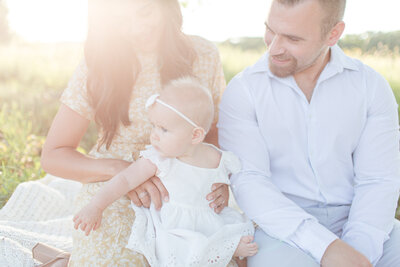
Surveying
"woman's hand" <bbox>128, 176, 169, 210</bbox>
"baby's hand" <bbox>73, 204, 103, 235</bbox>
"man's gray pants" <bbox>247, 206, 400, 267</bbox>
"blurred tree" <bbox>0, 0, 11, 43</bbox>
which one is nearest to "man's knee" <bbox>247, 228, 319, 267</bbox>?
"man's gray pants" <bbox>247, 206, 400, 267</bbox>

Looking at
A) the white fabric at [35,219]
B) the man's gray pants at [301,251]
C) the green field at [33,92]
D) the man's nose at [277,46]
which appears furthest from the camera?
the green field at [33,92]

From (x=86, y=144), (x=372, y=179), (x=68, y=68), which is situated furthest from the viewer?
(x=68, y=68)

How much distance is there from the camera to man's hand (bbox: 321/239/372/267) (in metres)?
2.05

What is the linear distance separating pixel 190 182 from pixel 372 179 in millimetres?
1029

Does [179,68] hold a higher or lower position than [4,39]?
higher

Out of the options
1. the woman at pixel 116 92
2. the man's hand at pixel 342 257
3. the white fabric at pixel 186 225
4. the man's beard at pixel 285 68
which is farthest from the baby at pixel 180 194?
the man's beard at pixel 285 68

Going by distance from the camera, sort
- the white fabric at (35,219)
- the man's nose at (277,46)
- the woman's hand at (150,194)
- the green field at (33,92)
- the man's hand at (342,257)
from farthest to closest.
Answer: the green field at (33,92) < the white fabric at (35,219) < the man's nose at (277,46) < the woman's hand at (150,194) < the man's hand at (342,257)

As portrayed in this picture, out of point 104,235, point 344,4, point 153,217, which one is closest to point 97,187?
point 104,235

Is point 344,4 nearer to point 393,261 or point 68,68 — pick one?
point 393,261

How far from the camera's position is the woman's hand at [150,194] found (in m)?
2.28

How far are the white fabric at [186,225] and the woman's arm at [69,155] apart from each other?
367 millimetres

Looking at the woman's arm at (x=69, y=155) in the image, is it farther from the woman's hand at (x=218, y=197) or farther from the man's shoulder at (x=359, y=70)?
the man's shoulder at (x=359, y=70)

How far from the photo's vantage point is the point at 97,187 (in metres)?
2.57

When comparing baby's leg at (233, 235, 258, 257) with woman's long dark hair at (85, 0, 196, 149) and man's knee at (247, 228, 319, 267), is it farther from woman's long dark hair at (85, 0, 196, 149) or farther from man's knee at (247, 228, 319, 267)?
woman's long dark hair at (85, 0, 196, 149)
